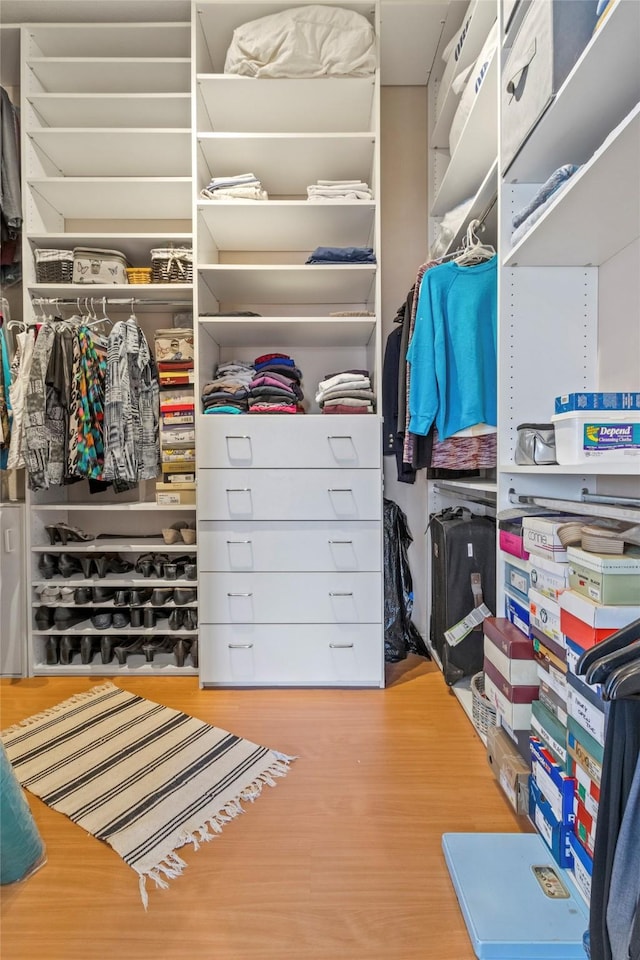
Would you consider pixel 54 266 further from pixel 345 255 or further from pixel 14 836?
pixel 14 836

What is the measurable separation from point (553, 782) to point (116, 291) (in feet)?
7.67

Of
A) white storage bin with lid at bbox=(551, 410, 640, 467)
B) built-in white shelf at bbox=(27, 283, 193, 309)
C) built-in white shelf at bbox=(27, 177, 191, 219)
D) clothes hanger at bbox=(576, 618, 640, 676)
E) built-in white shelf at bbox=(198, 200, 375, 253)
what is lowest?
clothes hanger at bbox=(576, 618, 640, 676)

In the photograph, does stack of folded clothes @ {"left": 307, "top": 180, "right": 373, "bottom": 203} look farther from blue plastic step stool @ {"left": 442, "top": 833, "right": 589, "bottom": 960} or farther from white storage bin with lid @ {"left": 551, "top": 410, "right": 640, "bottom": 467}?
blue plastic step stool @ {"left": 442, "top": 833, "right": 589, "bottom": 960}

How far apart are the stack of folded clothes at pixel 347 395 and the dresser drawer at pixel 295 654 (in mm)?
905

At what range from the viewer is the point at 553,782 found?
0.98 metres

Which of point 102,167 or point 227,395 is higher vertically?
point 102,167

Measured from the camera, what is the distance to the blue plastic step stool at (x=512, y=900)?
859 mm

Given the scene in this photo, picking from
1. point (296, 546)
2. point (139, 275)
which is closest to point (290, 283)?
point (139, 275)

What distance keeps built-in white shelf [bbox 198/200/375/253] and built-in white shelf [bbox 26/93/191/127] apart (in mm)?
479

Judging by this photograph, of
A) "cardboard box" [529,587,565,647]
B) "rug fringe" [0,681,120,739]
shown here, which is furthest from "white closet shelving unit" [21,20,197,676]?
"cardboard box" [529,587,565,647]

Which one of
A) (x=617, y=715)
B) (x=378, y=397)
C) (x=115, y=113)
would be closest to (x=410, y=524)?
(x=378, y=397)

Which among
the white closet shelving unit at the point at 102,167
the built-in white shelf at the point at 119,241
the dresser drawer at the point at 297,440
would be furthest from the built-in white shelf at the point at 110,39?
the dresser drawer at the point at 297,440

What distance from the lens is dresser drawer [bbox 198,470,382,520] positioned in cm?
192

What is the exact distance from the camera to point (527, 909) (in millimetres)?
921
